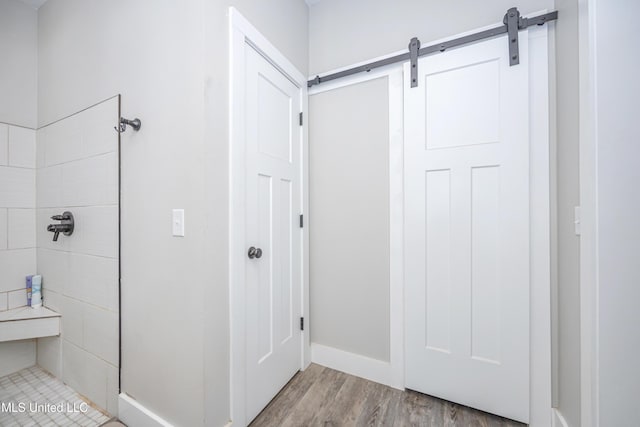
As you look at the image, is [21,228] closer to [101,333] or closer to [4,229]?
[4,229]

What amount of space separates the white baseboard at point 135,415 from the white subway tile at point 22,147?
1708mm

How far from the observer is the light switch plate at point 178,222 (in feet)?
3.57

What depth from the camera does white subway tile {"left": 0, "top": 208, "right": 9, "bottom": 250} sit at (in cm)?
166

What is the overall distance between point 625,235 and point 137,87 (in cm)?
212

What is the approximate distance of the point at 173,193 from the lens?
112 centimetres

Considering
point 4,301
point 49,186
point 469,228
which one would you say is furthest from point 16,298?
point 469,228

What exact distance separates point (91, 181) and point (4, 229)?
34.4 inches

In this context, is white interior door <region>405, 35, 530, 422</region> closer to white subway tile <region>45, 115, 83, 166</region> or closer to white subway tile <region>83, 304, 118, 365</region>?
white subway tile <region>83, 304, 118, 365</region>

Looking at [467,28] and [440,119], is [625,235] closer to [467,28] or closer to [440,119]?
[440,119]

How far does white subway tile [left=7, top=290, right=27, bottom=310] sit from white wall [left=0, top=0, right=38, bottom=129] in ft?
3.78

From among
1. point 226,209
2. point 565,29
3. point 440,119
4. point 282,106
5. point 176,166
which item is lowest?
point 226,209

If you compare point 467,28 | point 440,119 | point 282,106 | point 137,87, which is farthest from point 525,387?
point 137,87

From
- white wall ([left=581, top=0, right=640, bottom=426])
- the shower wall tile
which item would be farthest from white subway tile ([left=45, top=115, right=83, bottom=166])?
white wall ([left=581, top=0, right=640, bottom=426])

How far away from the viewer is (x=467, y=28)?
1.39 m
